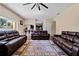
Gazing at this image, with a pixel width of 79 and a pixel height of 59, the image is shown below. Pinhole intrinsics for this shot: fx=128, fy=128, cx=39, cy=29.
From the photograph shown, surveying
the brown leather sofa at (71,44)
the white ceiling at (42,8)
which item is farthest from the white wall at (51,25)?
the brown leather sofa at (71,44)

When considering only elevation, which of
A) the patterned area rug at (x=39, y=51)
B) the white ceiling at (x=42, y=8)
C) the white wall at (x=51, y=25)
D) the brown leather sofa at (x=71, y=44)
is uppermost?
the white ceiling at (x=42, y=8)

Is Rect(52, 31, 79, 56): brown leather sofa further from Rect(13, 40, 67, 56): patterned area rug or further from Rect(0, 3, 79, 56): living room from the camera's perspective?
Rect(13, 40, 67, 56): patterned area rug

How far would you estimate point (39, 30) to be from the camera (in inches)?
488

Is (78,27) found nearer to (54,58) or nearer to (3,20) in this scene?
(3,20)

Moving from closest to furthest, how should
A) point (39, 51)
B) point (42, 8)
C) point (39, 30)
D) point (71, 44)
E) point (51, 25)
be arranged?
point (71, 44) → point (39, 51) → point (42, 8) → point (39, 30) → point (51, 25)

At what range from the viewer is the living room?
484cm

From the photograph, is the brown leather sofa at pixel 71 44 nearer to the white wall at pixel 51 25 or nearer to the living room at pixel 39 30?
the living room at pixel 39 30

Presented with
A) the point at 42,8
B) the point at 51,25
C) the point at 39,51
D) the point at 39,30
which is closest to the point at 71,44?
the point at 39,51

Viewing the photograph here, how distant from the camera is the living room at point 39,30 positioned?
4.84m

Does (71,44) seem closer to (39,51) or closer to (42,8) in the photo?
(39,51)

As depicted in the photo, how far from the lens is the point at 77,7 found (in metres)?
6.66

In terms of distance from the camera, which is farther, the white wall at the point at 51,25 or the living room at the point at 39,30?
the white wall at the point at 51,25

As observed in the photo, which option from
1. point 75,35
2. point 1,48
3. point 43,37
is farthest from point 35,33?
point 1,48

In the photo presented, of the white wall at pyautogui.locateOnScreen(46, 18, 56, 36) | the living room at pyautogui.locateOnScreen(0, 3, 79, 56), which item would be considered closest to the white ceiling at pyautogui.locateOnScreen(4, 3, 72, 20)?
the living room at pyautogui.locateOnScreen(0, 3, 79, 56)
